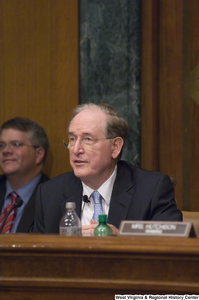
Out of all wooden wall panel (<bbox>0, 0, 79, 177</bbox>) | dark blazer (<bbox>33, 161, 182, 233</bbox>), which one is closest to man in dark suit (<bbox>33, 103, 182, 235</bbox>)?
dark blazer (<bbox>33, 161, 182, 233</bbox>)

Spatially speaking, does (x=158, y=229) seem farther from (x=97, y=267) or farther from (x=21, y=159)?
(x=21, y=159)

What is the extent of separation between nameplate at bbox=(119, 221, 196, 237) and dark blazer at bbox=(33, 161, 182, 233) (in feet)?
2.75

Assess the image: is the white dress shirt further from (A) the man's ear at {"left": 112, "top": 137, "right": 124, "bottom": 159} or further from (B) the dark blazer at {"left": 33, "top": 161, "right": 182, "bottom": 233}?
(A) the man's ear at {"left": 112, "top": 137, "right": 124, "bottom": 159}

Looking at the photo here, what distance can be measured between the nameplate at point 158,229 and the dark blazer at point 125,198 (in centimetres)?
84

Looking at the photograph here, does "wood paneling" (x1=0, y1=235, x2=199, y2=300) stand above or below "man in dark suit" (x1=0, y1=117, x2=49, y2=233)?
above

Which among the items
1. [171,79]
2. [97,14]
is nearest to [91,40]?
[97,14]

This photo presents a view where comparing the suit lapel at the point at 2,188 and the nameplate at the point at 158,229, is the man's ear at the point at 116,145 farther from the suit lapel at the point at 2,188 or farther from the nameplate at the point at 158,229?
the suit lapel at the point at 2,188

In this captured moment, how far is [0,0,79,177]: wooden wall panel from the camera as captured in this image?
329 cm

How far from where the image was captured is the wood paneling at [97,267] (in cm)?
102

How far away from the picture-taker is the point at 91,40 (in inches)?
126

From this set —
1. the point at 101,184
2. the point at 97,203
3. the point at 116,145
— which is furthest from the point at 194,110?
the point at 97,203

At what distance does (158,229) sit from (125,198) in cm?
100

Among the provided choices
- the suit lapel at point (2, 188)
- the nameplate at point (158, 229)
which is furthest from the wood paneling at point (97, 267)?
the suit lapel at point (2, 188)

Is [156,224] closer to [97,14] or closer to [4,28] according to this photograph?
[97,14]
